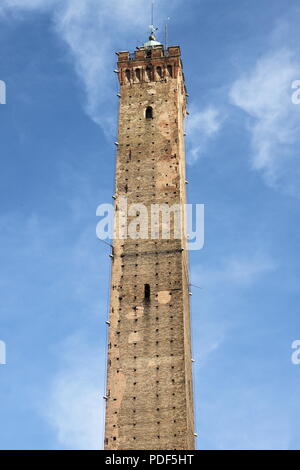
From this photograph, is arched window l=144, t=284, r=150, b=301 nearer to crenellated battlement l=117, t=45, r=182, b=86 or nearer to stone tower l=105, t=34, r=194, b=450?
stone tower l=105, t=34, r=194, b=450

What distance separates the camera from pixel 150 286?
26.7 meters

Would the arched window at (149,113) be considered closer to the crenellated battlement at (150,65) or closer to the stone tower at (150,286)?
the stone tower at (150,286)

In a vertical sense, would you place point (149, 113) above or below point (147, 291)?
above

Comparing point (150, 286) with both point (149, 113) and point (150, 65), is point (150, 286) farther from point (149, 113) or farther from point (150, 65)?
point (150, 65)

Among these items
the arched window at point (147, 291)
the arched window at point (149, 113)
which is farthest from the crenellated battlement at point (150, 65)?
the arched window at point (147, 291)

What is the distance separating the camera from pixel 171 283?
87.6ft

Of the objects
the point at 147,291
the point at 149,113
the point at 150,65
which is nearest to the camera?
the point at 147,291

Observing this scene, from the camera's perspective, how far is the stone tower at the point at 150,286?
2434cm

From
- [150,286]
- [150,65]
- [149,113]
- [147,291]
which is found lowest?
[147,291]

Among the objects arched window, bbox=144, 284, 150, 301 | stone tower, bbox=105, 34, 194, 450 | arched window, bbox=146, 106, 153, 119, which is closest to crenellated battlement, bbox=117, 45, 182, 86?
stone tower, bbox=105, 34, 194, 450

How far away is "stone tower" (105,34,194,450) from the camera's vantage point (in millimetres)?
24344

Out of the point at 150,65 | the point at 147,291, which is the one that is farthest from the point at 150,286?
the point at 150,65

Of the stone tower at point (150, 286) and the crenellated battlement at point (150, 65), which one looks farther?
the crenellated battlement at point (150, 65)
